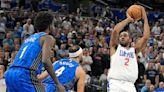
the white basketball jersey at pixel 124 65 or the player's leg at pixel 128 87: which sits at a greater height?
the white basketball jersey at pixel 124 65

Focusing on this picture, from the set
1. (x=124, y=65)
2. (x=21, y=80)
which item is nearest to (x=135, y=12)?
(x=124, y=65)

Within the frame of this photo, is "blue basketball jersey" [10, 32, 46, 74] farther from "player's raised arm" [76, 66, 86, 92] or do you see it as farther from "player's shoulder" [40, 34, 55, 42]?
"player's raised arm" [76, 66, 86, 92]

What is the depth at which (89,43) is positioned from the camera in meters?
17.5

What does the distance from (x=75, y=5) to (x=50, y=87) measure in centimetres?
1881

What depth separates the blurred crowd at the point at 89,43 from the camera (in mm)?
13750

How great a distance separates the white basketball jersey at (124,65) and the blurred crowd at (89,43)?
9.32ft

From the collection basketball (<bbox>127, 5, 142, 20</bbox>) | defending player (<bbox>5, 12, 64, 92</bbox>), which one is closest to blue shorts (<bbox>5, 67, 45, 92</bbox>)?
defending player (<bbox>5, 12, 64, 92</bbox>)

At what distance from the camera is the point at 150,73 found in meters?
14.9

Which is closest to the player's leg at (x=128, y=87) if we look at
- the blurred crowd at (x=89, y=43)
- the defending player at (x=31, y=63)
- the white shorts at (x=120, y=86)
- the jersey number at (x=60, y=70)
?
the white shorts at (x=120, y=86)

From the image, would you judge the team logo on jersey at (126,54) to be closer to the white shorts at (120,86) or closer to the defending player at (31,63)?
the white shorts at (120,86)

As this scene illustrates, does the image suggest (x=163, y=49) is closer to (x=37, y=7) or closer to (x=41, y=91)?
(x=37, y=7)

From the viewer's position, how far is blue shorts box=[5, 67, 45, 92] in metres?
5.79

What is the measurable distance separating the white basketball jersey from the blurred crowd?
2840 mm

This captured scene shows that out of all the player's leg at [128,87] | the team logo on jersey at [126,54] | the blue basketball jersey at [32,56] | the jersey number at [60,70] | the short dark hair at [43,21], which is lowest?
the player's leg at [128,87]
